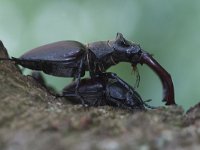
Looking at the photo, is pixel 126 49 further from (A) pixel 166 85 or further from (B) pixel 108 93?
(A) pixel 166 85

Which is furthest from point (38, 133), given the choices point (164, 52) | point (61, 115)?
point (164, 52)

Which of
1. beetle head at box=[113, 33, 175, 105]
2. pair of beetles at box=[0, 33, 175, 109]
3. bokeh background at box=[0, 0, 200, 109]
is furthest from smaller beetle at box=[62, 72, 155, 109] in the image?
bokeh background at box=[0, 0, 200, 109]

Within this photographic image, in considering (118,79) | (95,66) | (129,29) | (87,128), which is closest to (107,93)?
(118,79)

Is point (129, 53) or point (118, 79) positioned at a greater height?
point (129, 53)

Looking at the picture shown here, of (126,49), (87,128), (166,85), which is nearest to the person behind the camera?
(87,128)

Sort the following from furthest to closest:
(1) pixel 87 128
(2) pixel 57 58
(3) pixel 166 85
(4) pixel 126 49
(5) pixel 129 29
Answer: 1. (5) pixel 129 29
2. (4) pixel 126 49
3. (2) pixel 57 58
4. (3) pixel 166 85
5. (1) pixel 87 128
